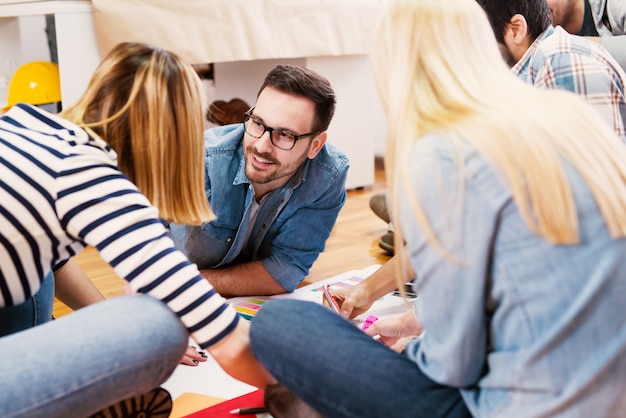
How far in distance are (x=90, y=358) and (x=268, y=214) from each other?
3.00 ft

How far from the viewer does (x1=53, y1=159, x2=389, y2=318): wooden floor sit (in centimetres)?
200

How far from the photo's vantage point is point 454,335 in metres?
0.83

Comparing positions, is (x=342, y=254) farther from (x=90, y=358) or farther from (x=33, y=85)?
(x=90, y=358)

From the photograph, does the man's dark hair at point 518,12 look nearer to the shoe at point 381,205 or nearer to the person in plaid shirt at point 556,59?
the person in plaid shirt at point 556,59

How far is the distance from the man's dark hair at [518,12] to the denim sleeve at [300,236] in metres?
0.50

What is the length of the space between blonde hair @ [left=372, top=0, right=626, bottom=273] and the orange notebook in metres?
0.49

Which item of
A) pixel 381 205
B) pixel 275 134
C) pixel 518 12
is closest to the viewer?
pixel 518 12

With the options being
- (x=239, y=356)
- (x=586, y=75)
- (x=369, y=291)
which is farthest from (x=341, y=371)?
(x=586, y=75)

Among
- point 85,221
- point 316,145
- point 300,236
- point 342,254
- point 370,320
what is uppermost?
point 85,221

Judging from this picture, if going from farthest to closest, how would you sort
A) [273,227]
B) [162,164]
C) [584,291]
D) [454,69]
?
[273,227] < [162,164] < [454,69] < [584,291]

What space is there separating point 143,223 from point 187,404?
465 mm

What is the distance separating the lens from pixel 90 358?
893 mm

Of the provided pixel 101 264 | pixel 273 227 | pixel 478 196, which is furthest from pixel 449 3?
pixel 101 264

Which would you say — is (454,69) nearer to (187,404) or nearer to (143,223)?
(143,223)
